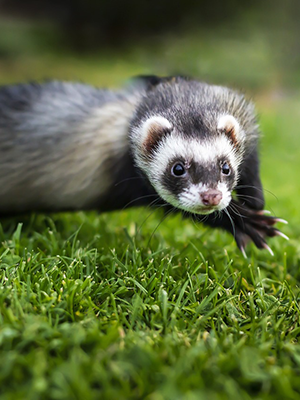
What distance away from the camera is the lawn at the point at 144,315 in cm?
218

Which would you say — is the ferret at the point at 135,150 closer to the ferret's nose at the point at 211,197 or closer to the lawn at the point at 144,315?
the ferret's nose at the point at 211,197

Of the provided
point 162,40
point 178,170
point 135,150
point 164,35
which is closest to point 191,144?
point 178,170

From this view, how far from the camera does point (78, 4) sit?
16.0 meters

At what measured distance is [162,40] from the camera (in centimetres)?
1628

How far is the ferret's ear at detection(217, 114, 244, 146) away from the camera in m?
3.40

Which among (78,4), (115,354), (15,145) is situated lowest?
(115,354)

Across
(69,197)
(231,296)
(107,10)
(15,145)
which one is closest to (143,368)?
(231,296)

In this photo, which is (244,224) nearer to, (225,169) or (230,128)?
(225,169)

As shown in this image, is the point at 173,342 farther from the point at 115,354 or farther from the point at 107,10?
the point at 107,10

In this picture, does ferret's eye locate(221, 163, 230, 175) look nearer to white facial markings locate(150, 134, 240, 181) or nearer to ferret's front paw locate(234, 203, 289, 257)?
white facial markings locate(150, 134, 240, 181)

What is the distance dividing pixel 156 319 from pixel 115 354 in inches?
18.4

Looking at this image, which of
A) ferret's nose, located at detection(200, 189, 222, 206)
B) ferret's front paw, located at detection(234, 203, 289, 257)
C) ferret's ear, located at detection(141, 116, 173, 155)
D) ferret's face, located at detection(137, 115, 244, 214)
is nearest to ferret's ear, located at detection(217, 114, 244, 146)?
ferret's face, located at detection(137, 115, 244, 214)

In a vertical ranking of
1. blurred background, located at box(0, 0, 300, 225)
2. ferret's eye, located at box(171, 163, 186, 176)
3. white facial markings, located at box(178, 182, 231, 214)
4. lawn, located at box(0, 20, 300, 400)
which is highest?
blurred background, located at box(0, 0, 300, 225)

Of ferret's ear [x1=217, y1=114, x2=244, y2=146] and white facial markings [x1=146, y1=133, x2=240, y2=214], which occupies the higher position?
ferret's ear [x1=217, y1=114, x2=244, y2=146]
